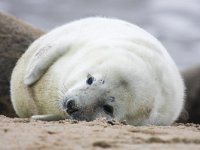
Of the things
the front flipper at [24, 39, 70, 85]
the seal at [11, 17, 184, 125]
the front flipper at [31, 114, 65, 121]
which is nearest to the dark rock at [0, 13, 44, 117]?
the seal at [11, 17, 184, 125]

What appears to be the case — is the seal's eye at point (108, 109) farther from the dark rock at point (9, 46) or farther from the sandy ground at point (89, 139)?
the dark rock at point (9, 46)

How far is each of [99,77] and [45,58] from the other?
113 centimetres

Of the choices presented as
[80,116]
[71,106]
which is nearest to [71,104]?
[71,106]

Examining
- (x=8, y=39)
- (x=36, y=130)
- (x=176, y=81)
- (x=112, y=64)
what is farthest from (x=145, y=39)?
(x=8, y=39)

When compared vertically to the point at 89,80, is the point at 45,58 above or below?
above

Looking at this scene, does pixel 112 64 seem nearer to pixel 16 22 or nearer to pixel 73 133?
pixel 73 133

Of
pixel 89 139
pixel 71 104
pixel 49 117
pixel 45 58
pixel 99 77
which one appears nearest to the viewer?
pixel 89 139

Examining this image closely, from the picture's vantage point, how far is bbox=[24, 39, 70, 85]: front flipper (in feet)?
17.4

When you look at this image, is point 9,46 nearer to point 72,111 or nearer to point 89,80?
point 89,80

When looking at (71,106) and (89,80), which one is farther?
(89,80)

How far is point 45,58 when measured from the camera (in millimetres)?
5309

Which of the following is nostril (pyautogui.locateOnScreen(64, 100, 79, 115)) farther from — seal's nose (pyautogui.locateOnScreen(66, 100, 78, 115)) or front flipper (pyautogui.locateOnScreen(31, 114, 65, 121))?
front flipper (pyautogui.locateOnScreen(31, 114, 65, 121))

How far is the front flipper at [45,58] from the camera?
5293 millimetres

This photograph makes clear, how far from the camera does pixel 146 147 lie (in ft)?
8.39
